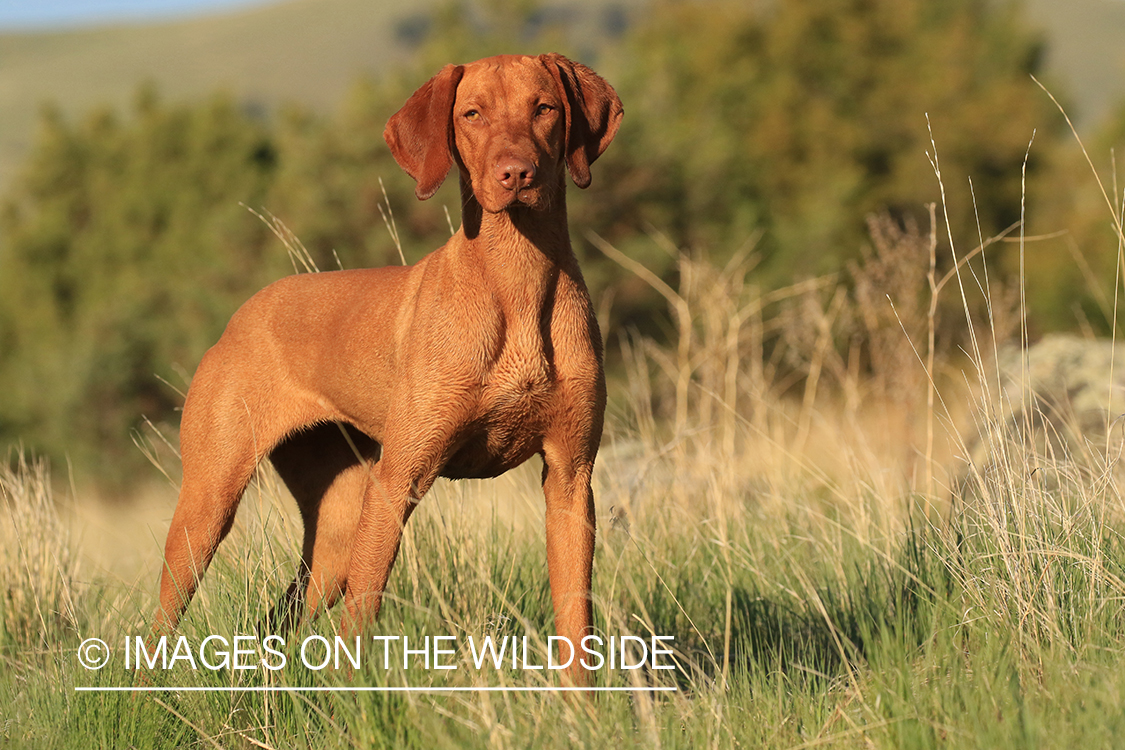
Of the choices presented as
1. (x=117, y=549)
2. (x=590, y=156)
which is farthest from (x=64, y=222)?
(x=590, y=156)

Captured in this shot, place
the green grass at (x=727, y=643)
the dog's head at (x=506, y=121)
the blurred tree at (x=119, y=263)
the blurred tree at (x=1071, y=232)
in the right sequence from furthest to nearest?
the blurred tree at (x=119, y=263) → the blurred tree at (x=1071, y=232) → the dog's head at (x=506, y=121) → the green grass at (x=727, y=643)

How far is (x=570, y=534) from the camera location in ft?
12.1

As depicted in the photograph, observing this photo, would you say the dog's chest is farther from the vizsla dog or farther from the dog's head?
the dog's head

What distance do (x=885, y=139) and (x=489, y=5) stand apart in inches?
414

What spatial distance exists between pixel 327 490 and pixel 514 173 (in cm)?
193

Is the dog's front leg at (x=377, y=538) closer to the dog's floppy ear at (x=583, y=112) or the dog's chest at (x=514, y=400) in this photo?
the dog's chest at (x=514, y=400)

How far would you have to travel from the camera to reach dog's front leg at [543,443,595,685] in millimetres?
3604

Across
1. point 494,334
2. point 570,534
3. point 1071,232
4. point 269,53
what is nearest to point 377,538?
point 570,534

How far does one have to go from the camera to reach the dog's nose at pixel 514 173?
329 cm

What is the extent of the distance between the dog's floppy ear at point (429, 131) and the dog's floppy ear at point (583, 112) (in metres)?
0.34

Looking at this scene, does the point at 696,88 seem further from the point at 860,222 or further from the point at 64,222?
the point at 64,222

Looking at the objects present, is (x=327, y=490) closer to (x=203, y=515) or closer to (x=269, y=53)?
(x=203, y=515)

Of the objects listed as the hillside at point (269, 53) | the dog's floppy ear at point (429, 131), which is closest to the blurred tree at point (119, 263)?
the dog's floppy ear at point (429, 131)

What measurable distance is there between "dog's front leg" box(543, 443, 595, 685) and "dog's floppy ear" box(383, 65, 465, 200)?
0.95 m
